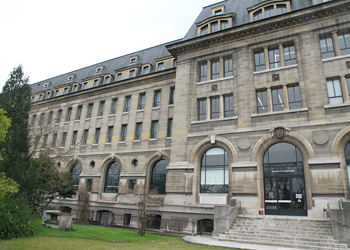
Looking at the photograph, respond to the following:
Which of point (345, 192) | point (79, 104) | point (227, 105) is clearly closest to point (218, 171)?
point (227, 105)

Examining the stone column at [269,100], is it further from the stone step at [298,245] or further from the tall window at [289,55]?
the stone step at [298,245]

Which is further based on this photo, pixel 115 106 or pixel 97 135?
pixel 115 106

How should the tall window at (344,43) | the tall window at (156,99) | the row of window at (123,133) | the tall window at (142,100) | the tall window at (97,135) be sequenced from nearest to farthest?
the tall window at (344,43) → the row of window at (123,133) → the tall window at (156,99) → the tall window at (142,100) → the tall window at (97,135)

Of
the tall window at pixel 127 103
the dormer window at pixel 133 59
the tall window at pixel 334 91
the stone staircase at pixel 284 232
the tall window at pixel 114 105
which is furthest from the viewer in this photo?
the dormer window at pixel 133 59

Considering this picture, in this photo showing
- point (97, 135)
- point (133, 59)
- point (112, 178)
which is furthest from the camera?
point (133, 59)

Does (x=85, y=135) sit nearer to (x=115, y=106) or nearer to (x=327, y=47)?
(x=115, y=106)

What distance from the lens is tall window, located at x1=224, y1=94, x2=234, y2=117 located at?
22111mm

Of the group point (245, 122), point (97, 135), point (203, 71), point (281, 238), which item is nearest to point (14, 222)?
point (281, 238)

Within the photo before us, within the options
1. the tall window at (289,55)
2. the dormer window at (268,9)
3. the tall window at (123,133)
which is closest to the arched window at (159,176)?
the tall window at (123,133)

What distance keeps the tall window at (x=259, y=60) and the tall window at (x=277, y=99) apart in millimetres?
2415

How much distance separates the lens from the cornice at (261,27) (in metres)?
20.1

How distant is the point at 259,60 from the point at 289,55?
7.68ft

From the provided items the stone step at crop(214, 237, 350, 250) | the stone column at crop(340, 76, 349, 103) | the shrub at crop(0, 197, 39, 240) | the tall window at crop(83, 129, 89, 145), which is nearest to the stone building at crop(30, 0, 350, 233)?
the stone column at crop(340, 76, 349, 103)

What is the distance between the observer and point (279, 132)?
62.9 feet
